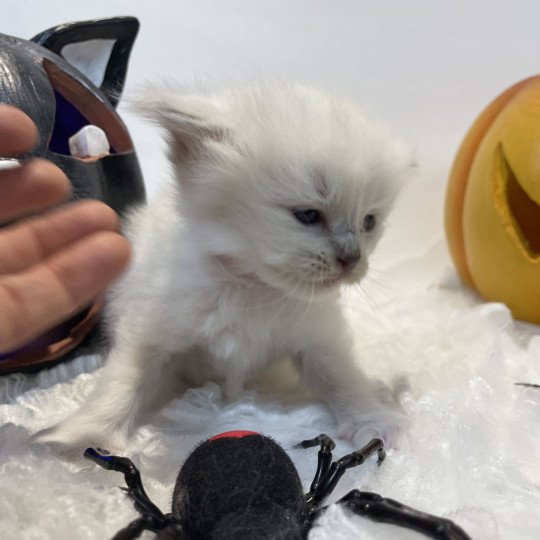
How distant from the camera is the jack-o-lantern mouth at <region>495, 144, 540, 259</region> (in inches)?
58.6

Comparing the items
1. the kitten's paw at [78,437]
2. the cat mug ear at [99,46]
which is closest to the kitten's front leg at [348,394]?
the kitten's paw at [78,437]

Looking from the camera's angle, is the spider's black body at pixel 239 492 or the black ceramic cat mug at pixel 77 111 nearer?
the spider's black body at pixel 239 492

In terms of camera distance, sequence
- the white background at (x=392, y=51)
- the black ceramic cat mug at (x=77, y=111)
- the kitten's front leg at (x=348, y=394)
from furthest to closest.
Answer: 1. the white background at (x=392, y=51)
2. the black ceramic cat mug at (x=77, y=111)
3. the kitten's front leg at (x=348, y=394)

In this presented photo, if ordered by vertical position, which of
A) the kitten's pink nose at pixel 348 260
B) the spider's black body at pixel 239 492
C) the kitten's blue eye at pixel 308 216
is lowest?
the spider's black body at pixel 239 492

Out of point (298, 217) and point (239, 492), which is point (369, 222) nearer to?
point (298, 217)

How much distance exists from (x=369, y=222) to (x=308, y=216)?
0.41 feet

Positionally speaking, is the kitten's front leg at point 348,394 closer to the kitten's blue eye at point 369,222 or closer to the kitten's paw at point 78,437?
the kitten's blue eye at point 369,222

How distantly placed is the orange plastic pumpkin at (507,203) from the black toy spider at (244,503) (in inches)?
36.6

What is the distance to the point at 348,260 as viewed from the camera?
92cm

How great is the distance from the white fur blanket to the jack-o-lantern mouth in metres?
0.19

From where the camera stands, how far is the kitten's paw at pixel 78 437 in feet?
3.06

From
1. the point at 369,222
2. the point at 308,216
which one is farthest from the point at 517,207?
the point at 308,216

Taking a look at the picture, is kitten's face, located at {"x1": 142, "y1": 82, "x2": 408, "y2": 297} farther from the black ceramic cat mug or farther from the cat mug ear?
the cat mug ear

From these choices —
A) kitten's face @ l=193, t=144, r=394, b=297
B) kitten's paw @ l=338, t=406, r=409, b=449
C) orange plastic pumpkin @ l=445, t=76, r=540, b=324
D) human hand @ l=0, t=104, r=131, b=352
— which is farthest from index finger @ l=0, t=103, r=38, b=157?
orange plastic pumpkin @ l=445, t=76, r=540, b=324
